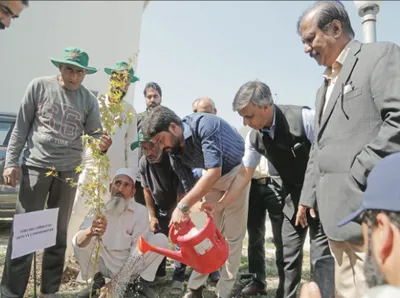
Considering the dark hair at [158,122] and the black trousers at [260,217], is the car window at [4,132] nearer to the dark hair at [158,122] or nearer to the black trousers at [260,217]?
the dark hair at [158,122]

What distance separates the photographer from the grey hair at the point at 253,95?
2.32 m

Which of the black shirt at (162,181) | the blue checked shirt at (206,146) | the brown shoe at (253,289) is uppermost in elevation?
the blue checked shirt at (206,146)

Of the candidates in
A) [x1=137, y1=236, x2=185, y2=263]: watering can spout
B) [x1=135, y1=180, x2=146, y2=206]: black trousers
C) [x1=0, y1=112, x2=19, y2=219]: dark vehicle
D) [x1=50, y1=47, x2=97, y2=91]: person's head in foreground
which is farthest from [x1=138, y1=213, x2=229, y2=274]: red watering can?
[x1=0, y1=112, x2=19, y2=219]: dark vehicle

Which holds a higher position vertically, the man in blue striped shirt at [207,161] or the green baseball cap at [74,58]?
the green baseball cap at [74,58]

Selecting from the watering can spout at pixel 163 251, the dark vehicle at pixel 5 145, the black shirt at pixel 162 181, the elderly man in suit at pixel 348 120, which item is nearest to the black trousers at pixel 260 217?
the black shirt at pixel 162 181

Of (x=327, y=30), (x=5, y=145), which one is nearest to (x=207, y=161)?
(x=327, y=30)

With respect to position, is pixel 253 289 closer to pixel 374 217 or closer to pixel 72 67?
pixel 72 67

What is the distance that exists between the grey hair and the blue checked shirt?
0.60 feet

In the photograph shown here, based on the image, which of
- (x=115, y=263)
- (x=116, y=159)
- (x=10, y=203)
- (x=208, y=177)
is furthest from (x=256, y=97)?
(x=10, y=203)

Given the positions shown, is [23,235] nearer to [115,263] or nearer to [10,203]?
[115,263]

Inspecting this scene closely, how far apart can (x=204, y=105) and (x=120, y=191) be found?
1.48 m

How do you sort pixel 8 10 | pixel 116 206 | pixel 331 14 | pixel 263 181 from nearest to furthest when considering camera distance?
pixel 8 10 < pixel 331 14 < pixel 116 206 < pixel 263 181

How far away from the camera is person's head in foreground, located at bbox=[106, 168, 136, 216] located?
9.14 feet

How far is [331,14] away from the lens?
64.8 inches
